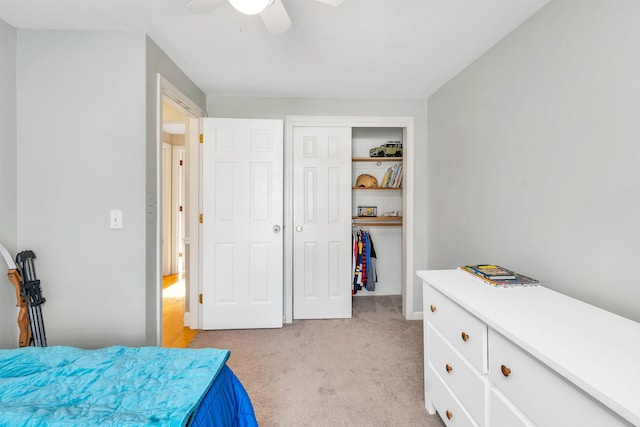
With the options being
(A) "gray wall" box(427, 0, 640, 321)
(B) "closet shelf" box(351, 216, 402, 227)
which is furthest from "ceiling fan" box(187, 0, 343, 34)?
(B) "closet shelf" box(351, 216, 402, 227)

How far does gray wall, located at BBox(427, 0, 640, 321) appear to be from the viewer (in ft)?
3.65

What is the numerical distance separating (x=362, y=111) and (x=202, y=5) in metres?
1.90

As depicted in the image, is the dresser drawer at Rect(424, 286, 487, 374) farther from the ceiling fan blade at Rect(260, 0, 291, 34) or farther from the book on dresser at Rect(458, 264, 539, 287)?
the ceiling fan blade at Rect(260, 0, 291, 34)

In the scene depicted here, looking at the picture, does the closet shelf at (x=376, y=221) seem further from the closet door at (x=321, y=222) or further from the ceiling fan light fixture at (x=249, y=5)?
the ceiling fan light fixture at (x=249, y=5)

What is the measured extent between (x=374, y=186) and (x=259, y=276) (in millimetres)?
1661

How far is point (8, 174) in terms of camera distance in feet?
5.45

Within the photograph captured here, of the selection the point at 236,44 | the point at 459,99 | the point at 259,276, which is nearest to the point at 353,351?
the point at 259,276

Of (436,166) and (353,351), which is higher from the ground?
(436,166)

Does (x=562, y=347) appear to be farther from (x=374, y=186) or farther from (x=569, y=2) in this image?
(x=374, y=186)

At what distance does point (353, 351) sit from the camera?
229 centimetres

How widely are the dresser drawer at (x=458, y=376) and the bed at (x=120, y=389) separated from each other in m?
0.95

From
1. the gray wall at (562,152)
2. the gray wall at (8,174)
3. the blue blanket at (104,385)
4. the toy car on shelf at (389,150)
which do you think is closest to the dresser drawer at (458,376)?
the gray wall at (562,152)

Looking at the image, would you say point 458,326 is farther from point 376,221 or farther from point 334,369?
point 376,221

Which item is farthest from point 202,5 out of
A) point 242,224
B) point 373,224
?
point 373,224
